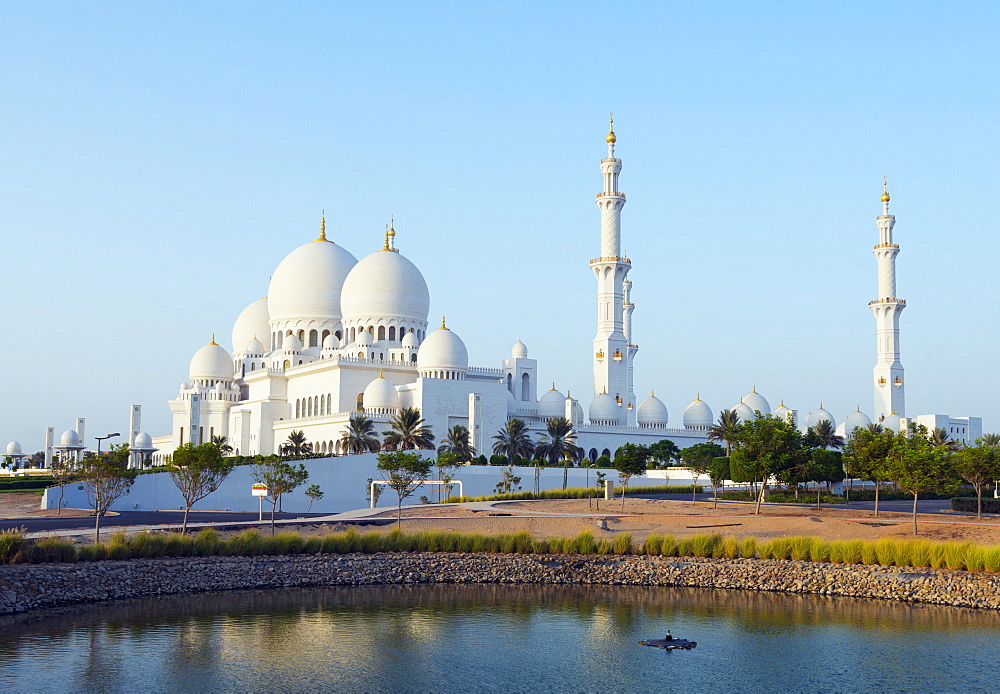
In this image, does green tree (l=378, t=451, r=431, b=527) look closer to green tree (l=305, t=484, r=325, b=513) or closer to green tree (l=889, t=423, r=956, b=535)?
green tree (l=305, t=484, r=325, b=513)

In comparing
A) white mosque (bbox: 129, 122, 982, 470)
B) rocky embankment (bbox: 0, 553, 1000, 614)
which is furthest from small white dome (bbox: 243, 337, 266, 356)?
rocky embankment (bbox: 0, 553, 1000, 614)

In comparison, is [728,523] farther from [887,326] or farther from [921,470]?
[887,326]

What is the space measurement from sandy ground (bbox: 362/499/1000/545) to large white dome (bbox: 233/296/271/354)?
4370 cm

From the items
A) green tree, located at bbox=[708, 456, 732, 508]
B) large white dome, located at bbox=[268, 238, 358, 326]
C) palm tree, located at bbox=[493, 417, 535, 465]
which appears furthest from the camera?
large white dome, located at bbox=[268, 238, 358, 326]

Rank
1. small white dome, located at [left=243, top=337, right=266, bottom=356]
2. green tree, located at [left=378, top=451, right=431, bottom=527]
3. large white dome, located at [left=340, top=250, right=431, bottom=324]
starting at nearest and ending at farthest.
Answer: green tree, located at [left=378, top=451, right=431, bottom=527] → large white dome, located at [left=340, top=250, right=431, bottom=324] → small white dome, located at [left=243, top=337, right=266, bottom=356]

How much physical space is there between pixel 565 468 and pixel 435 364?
13140mm

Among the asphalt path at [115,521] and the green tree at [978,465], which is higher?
the green tree at [978,465]

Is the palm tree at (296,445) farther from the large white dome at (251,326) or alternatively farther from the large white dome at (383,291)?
Result: the large white dome at (251,326)

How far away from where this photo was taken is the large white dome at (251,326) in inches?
3238

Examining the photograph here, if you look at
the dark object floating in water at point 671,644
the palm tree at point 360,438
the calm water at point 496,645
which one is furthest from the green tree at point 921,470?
the palm tree at point 360,438

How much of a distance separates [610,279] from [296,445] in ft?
82.1

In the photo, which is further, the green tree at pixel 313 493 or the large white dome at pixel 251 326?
the large white dome at pixel 251 326

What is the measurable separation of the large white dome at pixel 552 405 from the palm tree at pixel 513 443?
415 inches

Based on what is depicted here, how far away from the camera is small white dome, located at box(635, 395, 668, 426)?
81000mm
